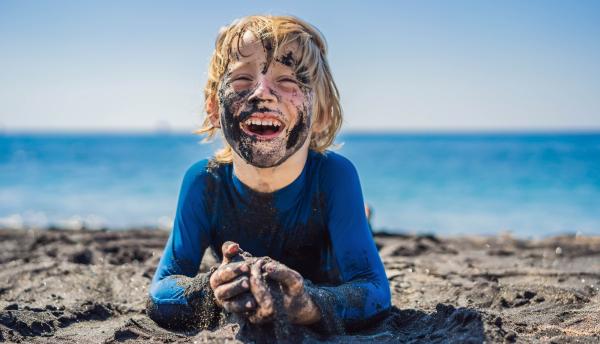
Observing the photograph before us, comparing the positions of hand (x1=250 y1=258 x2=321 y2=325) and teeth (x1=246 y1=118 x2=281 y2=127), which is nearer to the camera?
hand (x1=250 y1=258 x2=321 y2=325)

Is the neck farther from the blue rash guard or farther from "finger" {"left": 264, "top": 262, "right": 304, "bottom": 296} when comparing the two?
"finger" {"left": 264, "top": 262, "right": 304, "bottom": 296}

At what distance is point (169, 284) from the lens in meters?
2.84

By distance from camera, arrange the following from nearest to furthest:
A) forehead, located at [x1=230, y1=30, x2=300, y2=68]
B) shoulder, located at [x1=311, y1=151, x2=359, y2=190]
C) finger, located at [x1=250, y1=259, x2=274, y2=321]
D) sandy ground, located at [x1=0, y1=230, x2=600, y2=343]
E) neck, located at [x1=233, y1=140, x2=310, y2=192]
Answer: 1. finger, located at [x1=250, y1=259, x2=274, y2=321]
2. sandy ground, located at [x1=0, y1=230, x2=600, y2=343]
3. forehead, located at [x1=230, y1=30, x2=300, y2=68]
4. neck, located at [x1=233, y1=140, x2=310, y2=192]
5. shoulder, located at [x1=311, y1=151, x2=359, y2=190]

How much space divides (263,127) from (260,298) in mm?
1024

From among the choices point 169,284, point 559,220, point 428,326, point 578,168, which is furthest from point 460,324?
point 578,168

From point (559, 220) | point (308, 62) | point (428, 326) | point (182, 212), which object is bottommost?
point (559, 220)

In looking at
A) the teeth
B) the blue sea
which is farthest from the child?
the blue sea

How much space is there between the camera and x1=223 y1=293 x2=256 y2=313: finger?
7.02 ft

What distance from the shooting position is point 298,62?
2943 millimetres

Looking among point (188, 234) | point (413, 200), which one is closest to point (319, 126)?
point (188, 234)

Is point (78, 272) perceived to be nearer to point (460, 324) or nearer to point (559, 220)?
point (460, 324)

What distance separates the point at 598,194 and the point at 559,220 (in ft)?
18.2

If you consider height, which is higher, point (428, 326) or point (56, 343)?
point (428, 326)

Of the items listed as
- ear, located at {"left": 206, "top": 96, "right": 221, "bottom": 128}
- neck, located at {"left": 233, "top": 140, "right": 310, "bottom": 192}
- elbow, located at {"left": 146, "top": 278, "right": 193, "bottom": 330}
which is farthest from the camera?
ear, located at {"left": 206, "top": 96, "right": 221, "bottom": 128}
